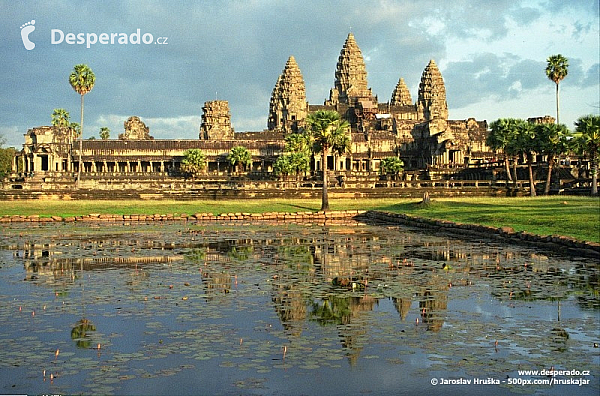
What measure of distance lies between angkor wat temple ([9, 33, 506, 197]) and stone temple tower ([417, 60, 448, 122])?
0.36 metres

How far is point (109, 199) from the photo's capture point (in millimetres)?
68375

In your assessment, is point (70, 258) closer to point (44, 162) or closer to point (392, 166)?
point (392, 166)

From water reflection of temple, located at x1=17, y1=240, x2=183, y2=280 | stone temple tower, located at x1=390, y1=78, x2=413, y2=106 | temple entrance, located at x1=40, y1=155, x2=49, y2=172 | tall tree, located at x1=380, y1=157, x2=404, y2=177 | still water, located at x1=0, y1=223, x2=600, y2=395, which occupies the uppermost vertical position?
stone temple tower, located at x1=390, y1=78, x2=413, y2=106

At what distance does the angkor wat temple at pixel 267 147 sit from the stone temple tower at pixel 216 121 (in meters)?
0.21

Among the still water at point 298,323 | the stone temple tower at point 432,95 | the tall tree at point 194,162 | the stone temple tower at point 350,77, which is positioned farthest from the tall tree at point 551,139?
the stone temple tower at point 350,77

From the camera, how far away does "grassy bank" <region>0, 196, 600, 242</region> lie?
30.1 meters

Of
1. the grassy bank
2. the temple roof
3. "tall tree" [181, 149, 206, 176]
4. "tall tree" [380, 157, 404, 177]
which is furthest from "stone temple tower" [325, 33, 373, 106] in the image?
the grassy bank

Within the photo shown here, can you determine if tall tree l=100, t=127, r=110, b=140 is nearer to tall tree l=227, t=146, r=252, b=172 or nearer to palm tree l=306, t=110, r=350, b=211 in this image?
tall tree l=227, t=146, r=252, b=172

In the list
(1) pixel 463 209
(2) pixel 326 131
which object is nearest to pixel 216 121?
(2) pixel 326 131

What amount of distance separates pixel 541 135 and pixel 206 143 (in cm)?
7411

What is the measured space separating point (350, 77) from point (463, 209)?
13066 centimetres

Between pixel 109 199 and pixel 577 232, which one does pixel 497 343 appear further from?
pixel 109 199

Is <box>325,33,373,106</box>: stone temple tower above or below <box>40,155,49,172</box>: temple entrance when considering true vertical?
above

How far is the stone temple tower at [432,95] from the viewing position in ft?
554
